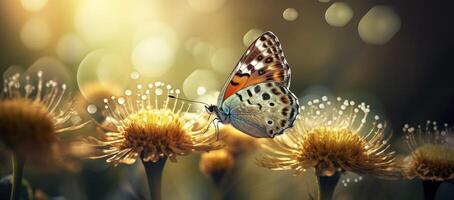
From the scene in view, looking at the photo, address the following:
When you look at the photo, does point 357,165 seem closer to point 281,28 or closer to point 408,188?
point 408,188

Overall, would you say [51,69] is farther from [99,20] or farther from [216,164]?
[216,164]

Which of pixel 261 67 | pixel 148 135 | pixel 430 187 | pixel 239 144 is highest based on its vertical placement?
pixel 261 67

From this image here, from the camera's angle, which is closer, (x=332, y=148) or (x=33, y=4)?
(x=332, y=148)

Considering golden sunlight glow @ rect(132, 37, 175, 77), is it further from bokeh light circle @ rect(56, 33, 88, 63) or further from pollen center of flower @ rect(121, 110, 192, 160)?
pollen center of flower @ rect(121, 110, 192, 160)

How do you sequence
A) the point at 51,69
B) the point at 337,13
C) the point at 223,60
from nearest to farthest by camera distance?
the point at 51,69 → the point at 337,13 → the point at 223,60

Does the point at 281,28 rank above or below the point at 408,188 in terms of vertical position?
above

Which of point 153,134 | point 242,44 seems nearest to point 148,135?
point 153,134

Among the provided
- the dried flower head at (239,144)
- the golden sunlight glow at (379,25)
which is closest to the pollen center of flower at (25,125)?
the dried flower head at (239,144)

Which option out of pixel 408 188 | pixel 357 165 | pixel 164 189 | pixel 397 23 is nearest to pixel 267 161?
pixel 357 165
